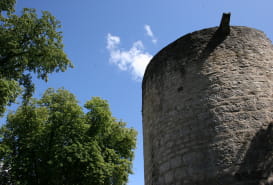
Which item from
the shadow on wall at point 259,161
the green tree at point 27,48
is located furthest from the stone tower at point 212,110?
the green tree at point 27,48

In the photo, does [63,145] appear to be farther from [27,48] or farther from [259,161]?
[259,161]

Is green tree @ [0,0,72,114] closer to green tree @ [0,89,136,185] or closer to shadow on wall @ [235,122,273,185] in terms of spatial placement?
green tree @ [0,89,136,185]

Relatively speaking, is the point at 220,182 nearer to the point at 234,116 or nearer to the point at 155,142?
the point at 234,116

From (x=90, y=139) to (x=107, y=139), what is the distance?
154cm

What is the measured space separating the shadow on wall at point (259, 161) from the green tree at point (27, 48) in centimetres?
696

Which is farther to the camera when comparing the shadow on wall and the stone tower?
the stone tower

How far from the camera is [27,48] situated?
921 cm

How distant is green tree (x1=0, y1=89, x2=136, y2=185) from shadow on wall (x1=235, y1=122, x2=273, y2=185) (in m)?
7.62

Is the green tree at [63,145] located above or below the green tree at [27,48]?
below

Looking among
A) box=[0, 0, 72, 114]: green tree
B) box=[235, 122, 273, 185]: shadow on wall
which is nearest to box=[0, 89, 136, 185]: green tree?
box=[0, 0, 72, 114]: green tree

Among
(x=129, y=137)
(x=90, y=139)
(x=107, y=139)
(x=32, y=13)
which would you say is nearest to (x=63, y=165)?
(x=90, y=139)

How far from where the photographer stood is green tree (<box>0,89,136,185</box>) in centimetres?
1041

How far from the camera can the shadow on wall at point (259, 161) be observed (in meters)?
3.92

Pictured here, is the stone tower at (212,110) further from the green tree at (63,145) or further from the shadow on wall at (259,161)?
the green tree at (63,145)
